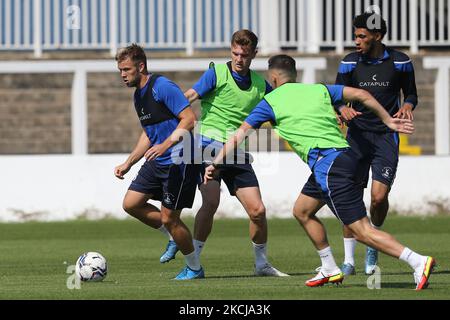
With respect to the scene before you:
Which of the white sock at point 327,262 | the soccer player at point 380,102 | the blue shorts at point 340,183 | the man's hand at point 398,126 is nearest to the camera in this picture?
the blue shorts at point 340,183

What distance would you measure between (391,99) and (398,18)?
471 inches

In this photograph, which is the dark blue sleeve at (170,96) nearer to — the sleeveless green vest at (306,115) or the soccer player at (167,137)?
the soccer player at (167,137)

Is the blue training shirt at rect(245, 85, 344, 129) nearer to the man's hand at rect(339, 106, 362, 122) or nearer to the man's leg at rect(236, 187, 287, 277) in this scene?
the man's hand at rect(339, 106, 362, 122)

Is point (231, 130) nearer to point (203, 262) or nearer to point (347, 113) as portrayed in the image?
point (347, 113)

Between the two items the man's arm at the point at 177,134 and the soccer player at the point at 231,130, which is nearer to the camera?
the man's arm at the point at 177,134

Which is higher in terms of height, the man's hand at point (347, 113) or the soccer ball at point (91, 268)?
the man's hand at point (347, 113)

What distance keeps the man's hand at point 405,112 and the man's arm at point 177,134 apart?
6.71 ft

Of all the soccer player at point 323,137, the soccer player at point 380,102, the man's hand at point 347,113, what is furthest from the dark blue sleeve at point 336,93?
the soccer player at point 380,102

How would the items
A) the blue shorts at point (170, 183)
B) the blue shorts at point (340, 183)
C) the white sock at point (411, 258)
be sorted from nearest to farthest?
the white sock at point (411, 258) < the blue shorts at point (340, 183) < the blue shorts at point (170, 183)

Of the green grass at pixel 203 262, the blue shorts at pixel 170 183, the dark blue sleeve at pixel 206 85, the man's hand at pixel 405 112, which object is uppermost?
the dark blue sleeve at pixel 206 85

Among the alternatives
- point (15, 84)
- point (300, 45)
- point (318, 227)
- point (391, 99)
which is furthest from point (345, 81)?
point (15, 84)

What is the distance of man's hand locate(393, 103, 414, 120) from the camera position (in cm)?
1299

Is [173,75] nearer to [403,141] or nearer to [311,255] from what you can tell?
[403,141]

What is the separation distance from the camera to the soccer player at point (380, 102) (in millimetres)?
13266
